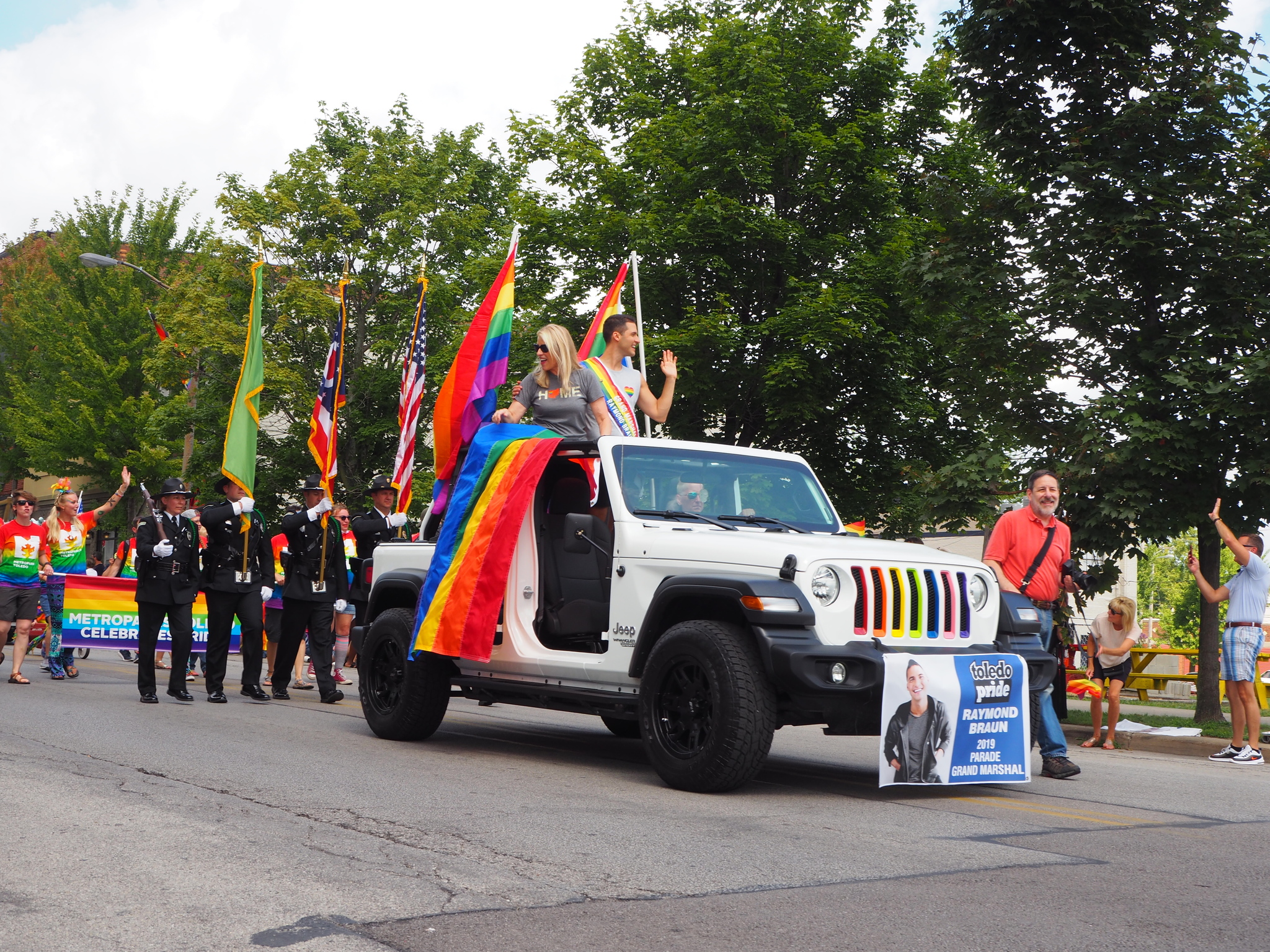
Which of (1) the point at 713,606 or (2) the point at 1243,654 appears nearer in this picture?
(1) the point at 713,606

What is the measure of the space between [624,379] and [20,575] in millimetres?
8160

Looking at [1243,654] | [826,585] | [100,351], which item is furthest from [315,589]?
[100,351]

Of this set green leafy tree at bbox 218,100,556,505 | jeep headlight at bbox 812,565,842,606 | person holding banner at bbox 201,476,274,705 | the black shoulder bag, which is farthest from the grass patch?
green leafy tree at bbox 218,100,556,505

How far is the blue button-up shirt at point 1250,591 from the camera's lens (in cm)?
1120

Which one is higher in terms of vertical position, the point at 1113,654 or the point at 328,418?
the point at 328,418

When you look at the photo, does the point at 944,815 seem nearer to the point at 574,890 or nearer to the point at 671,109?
the point at 574,890

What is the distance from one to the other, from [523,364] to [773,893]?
923 inches

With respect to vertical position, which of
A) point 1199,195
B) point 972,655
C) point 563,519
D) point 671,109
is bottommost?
point 972,655

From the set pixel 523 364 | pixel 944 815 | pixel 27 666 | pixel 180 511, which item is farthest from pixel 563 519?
pixel 523 364

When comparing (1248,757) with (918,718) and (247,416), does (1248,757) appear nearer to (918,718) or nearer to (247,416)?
(918,718)

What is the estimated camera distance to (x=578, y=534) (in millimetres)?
7844

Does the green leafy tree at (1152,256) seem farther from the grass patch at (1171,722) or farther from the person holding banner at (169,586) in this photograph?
the person holding banner at (169,586)

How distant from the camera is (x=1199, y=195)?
1416cm

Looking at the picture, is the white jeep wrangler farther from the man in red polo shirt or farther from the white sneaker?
the white sneaker
